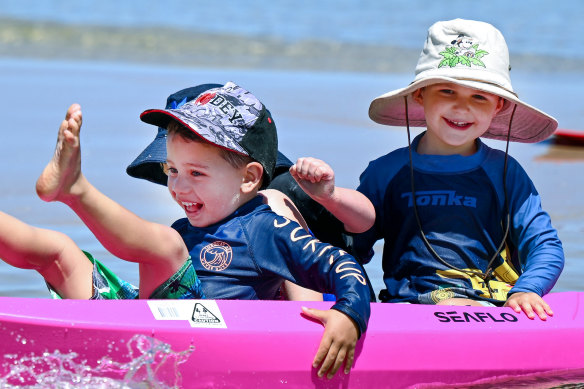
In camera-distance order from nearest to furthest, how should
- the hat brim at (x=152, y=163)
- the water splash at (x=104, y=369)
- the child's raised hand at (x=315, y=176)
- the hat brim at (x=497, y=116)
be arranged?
the water splash at (x=104, y=369), the child's raised hand at (x=315, y=176), the hat brim at (x=152, y=163), the hat brim at (x=497, y=116)

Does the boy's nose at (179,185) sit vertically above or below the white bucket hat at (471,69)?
below

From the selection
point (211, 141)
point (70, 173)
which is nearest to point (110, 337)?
point (70, 173)

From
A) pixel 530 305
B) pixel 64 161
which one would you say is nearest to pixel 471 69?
pixel 530 305

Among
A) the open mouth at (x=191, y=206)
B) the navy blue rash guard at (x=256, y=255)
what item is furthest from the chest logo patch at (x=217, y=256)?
the open mouth at (x=191, y=206)

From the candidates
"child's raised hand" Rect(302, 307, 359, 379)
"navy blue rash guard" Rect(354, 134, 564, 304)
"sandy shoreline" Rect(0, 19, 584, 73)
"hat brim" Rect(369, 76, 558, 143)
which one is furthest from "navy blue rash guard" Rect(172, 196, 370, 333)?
"sandy shoreline" Rect(0, 19, 584, 73)

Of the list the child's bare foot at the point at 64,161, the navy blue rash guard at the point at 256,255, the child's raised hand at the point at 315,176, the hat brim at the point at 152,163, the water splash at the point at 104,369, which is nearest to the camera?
the child's bare foot at the point at 64,161

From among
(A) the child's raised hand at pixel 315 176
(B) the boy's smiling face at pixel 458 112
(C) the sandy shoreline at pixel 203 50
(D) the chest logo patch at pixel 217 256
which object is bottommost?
(C) the sandy shoreline at pixel 203 50

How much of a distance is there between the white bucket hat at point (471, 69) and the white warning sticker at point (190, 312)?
116cm

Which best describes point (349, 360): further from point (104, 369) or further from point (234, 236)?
point (104, 369)

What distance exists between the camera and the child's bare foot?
8.74 ft

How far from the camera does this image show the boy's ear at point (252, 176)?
130 inches

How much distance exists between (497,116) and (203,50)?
11.2 m

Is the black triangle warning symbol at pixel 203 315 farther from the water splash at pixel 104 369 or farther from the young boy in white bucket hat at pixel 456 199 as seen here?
the young boy in white bucket hat at pixel 456 199

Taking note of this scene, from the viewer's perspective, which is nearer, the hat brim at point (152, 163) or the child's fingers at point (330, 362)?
the child's fingers at point (330, 362)
